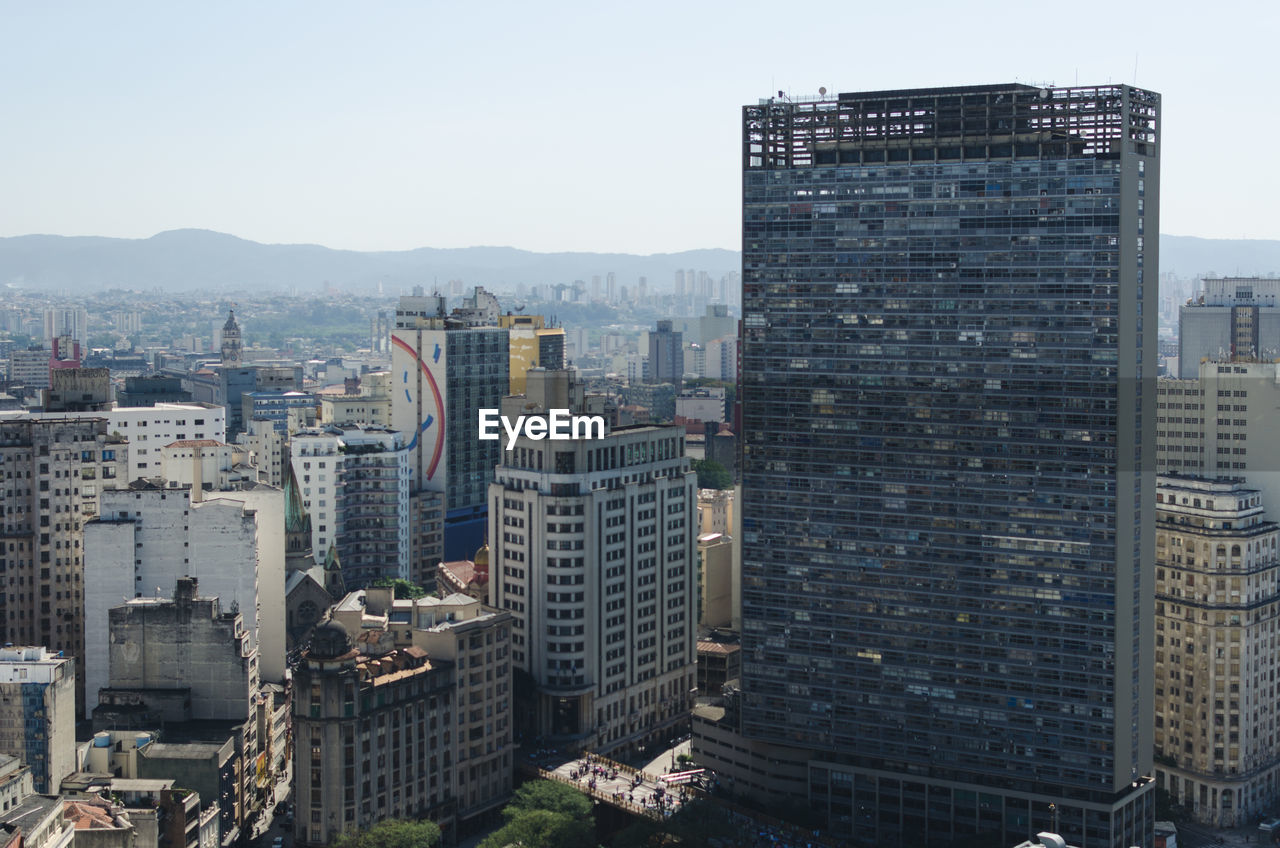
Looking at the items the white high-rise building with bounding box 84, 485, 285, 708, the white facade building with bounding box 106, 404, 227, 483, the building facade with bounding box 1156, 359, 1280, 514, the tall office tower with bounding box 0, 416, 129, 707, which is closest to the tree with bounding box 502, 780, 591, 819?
the white high-rise building with bounding box 84, 485, 285, 708

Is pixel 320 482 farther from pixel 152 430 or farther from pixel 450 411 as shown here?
pixel 450 411

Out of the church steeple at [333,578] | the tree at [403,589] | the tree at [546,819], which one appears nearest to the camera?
the tree at [546,819]

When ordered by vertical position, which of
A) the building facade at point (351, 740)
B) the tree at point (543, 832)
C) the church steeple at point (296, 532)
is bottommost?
the tree at point (543, 832)

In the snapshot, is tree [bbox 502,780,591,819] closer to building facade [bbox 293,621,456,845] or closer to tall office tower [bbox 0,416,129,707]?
building facade [bbox 293,621,456,845]

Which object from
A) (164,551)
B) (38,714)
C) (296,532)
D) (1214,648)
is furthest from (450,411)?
(1214,648)

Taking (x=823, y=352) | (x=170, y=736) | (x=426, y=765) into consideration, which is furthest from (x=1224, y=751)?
(x=170, y=736)

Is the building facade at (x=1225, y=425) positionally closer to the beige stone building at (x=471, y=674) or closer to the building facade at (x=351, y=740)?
the beige stone building at (x=471, y=674)

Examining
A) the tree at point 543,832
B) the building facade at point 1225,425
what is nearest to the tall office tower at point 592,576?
the tree at point 543,832
